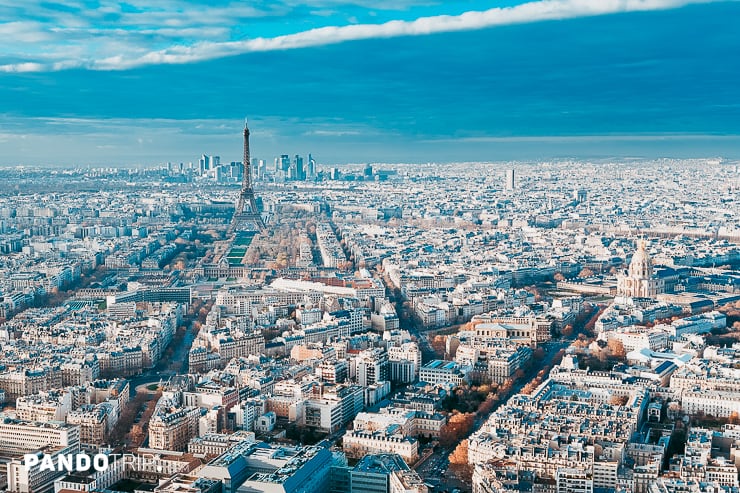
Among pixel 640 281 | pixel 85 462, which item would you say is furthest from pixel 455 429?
pixel 640 281

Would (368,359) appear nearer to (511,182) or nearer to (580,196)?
(580,196)

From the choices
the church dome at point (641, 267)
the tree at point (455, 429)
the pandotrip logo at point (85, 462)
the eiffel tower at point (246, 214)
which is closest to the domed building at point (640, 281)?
the church dome at point (641, 267)

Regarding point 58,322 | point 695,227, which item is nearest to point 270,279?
point 58,322

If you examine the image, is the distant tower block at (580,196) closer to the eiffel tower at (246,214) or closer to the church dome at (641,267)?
the eiffel tower at (246,214)

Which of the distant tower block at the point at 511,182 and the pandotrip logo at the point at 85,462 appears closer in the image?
the pandotrip logo at the point at 85,462

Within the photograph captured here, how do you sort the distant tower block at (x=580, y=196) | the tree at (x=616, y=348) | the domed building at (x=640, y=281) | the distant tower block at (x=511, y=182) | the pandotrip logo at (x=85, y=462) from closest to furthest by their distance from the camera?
the pandotrip logo at (x=85, y=462), the tree at (x=616, y=348), the domed building at (x=640, y=281), the distant tower block at (x=580, y=196), the distant tower block at (x=511, y=182)
